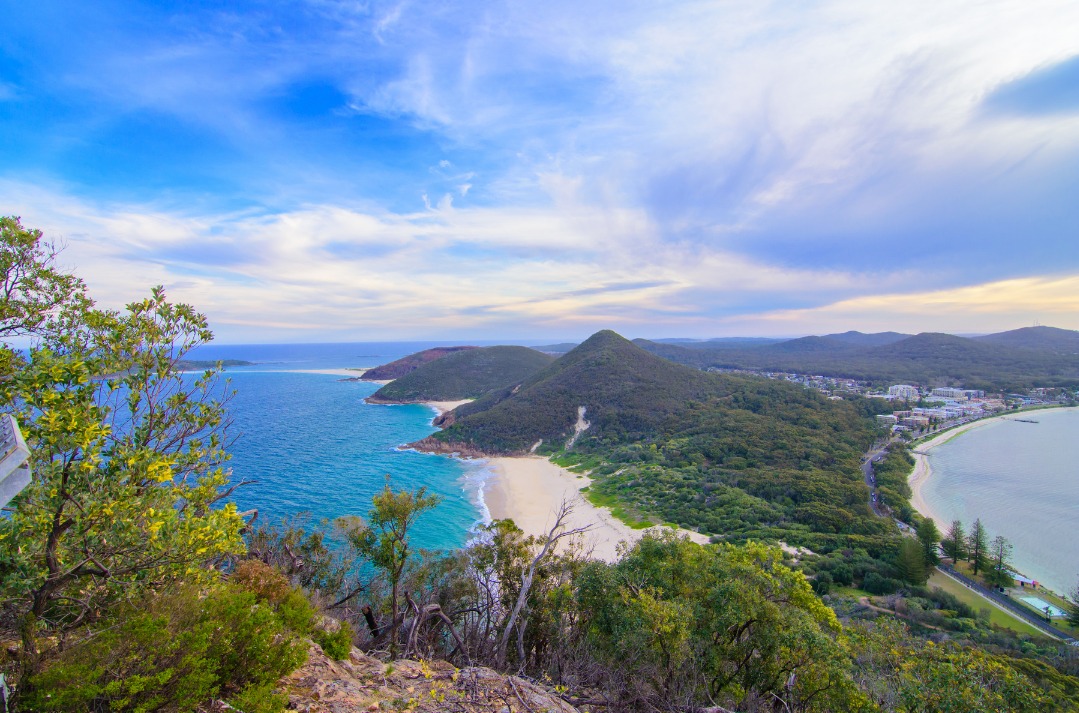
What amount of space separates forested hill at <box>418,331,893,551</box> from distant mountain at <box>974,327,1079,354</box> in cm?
16094

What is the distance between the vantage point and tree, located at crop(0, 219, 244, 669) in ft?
12.7

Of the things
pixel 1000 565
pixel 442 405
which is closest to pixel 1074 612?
pixel 1000 565

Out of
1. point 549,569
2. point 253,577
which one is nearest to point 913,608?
point 549,569

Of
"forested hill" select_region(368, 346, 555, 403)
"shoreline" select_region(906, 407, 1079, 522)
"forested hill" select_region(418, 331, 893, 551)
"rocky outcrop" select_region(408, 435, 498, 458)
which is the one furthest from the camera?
"forested hill" select_region(368, 346, 555, 403)

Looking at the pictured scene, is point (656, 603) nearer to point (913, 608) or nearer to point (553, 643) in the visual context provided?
point (553, 643)

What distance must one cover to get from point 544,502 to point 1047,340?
253075 millimetres

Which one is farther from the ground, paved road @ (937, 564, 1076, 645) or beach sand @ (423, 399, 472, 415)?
beach sand @ (423, 399, 472, 415)

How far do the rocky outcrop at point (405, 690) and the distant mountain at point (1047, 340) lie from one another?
758ft

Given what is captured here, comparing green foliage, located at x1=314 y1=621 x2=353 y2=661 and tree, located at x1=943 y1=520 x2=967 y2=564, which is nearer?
green foliage, located at x1=314 y1=621 x2=353 y2=661

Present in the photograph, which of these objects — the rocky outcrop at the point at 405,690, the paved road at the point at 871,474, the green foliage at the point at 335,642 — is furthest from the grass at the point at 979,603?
the green foliage at the point at 335,642

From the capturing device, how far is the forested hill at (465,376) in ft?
319

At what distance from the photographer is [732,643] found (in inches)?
347

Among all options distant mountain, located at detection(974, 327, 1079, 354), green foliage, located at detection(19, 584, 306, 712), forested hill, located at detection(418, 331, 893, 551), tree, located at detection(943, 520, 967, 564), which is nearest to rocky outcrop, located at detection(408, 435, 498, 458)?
forested hill, located at detection(418, 331, 893, 551)

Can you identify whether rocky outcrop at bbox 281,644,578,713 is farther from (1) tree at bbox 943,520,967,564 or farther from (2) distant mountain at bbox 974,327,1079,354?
(2) distant mountain at bbox 974,327,1079,354
